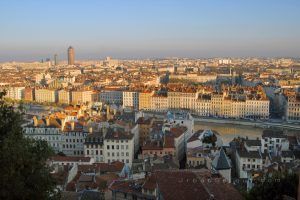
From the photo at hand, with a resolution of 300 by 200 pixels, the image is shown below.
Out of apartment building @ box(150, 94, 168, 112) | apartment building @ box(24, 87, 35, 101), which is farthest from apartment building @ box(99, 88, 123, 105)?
apartment building @ box(24, 87, 35, 101)

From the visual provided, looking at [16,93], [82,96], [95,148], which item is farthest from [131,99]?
[95,148]

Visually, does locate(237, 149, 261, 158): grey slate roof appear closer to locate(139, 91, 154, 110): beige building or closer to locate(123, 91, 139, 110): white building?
locate(139, 91, 154, 110): beige building

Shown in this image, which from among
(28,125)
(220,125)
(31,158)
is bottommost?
(220,125)

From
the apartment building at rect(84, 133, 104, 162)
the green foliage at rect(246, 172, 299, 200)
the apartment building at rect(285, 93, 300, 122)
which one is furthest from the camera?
the apartment building at rect(285, 93, 300, 122)

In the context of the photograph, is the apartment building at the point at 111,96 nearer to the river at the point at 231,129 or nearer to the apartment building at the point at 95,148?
the river at the point at 231,129

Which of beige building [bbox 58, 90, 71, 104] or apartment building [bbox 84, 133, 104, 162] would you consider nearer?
apartment building [bbox 84, 133, 104, 162]

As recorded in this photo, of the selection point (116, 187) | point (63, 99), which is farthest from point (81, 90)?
point (116, 187)

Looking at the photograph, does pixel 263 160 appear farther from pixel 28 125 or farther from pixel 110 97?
pixel 110 97

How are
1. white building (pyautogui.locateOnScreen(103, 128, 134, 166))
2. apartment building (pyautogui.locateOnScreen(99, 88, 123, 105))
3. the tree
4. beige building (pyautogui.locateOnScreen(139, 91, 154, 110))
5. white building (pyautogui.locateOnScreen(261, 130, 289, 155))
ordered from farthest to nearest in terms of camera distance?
apartment building (pyautogui.locateOnScreen(99, 88, 123, 105)) → beige building (pyautogui.locateOnScreen(139, 91, 154, 110)) → white building (pyautogui.locateOnScreen(261, 130, 289, 155)) → white building (pyautogui.locateOnScreen(103, 128, 134, 166)) → the tree
